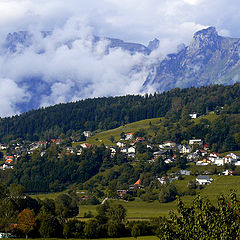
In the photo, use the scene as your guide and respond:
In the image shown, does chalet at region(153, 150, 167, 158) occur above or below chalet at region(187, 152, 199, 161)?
above

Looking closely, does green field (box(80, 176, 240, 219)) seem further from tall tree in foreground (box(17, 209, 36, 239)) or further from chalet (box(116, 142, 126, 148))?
chalet (box(116, 142, 126, 148))

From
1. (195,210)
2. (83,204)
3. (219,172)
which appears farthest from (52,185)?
(195,210)

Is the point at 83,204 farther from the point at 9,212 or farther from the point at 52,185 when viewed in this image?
the point at 9,212

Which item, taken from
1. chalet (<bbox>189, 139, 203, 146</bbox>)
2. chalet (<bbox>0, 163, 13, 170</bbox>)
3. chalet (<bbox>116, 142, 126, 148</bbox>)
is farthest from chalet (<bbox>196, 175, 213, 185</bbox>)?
chalet (<bbox>0, 163, 13, 170</bbox>)

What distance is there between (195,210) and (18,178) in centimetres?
11617

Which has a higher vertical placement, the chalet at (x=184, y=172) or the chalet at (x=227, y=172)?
the chalet at (x=184, y=172)

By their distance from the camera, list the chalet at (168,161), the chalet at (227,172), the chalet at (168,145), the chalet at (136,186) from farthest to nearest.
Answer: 1. the chalet at (168,145)
2. the chalet at (168,161)
3. the chalet at (136,186)
4. the chalet at (227,172)

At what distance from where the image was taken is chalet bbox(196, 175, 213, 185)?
111938 millimetres

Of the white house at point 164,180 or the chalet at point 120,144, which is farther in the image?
the chalet at point 120,144

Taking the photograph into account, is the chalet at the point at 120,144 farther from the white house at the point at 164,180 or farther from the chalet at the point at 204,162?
the white house at the point at 164,180

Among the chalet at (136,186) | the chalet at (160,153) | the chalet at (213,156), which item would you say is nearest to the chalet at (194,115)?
the chalet at (160,153)

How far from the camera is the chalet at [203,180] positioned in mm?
111938

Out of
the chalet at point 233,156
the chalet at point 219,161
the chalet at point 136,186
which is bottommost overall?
the chalet at point 136,186

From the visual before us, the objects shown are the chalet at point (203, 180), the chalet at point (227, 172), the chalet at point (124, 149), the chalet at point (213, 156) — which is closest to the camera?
the chalet at point (203, 180)
